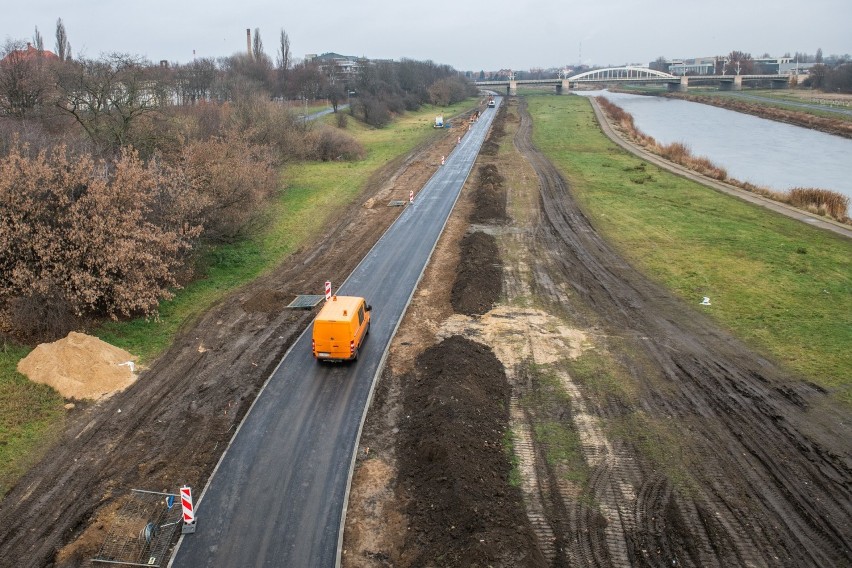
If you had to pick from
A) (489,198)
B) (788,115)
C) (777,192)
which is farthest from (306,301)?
(788,115)

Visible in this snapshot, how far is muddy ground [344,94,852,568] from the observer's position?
1352 centimetres

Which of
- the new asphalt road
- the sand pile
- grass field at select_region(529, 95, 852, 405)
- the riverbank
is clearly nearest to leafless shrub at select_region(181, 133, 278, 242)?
the sand pile

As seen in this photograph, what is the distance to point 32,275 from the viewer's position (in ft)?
71.3

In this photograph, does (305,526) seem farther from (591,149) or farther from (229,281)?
(591,149)

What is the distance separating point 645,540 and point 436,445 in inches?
220

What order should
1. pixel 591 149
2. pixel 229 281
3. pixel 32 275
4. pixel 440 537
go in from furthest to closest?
pixel 591 149
pixel 229 281
pixel 32 275
pixel 440 537

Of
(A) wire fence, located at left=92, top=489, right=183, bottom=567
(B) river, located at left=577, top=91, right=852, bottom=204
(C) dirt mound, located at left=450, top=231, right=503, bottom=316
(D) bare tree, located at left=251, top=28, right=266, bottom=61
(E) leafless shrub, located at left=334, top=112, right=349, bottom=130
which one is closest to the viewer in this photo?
(A) wire fence, located at left=92, top=489, right=183, bottom=567

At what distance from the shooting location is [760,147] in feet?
260

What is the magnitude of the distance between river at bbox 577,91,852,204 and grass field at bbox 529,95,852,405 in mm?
14942

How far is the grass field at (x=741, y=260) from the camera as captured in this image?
23.5m

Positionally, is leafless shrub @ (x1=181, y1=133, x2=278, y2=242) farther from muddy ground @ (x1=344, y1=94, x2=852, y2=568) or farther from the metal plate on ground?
muddy ground @ (x1=344, y1=94, x2=852, y2=568)

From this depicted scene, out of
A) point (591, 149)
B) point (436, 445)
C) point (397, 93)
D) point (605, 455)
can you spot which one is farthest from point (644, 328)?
point (397, 93)

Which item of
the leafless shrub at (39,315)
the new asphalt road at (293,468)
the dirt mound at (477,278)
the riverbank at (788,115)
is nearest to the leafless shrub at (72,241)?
the leafless shrub at (39,315)

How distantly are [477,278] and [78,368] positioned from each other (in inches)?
675
